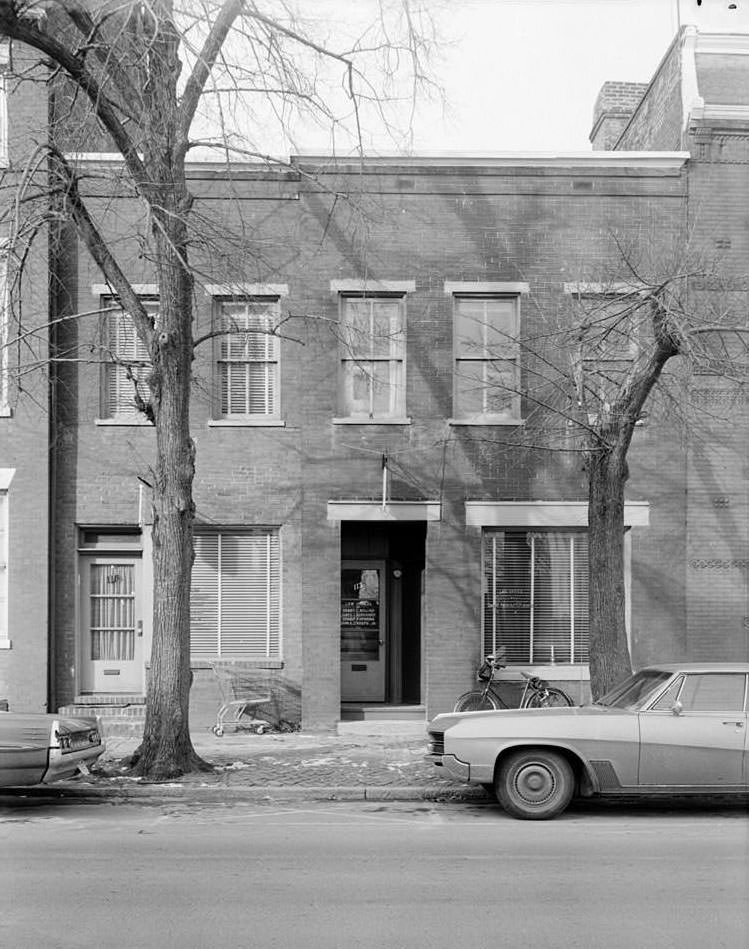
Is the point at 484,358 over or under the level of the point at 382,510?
over

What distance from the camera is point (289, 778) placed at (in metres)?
11.7

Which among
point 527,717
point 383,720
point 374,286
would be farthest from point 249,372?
point 527,717

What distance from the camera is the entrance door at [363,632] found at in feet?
53.7

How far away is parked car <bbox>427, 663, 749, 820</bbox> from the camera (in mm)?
9680

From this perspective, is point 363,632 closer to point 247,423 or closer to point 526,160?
point 247,423

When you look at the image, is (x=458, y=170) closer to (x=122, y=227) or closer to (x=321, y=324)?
(x=321, y=324)

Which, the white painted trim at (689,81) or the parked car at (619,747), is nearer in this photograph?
the parked car at (619,747)

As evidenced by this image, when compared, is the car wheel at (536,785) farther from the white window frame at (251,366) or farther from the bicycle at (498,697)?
the white window frame at (251,366)

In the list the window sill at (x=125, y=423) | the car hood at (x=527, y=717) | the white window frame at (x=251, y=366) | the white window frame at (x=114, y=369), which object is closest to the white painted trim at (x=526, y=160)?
the white window frame at (x=251, y=366)

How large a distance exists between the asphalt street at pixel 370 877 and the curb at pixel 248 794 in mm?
364

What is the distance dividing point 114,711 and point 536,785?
742 centimetres

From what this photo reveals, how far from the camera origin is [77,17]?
1056 centimetres

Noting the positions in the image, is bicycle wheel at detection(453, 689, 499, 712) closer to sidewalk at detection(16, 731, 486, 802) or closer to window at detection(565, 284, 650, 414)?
sidewalk at detection(16, 731, 486, 802)

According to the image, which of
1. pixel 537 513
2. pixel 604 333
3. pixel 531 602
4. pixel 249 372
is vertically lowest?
pixel 531 602
